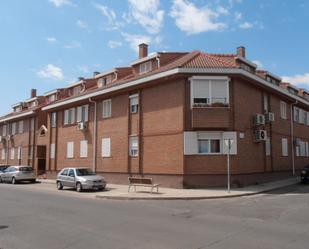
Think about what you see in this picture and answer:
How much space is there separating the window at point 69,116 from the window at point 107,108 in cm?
503

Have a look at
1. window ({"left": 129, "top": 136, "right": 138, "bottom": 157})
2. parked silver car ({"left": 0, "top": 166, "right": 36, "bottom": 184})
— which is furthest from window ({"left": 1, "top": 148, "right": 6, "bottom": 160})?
window ({"left": 129, "top": 136, "right": 138, "bottom": 157})

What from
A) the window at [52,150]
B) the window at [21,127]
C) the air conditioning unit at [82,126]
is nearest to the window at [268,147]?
the air conditioning unit at [82,126]

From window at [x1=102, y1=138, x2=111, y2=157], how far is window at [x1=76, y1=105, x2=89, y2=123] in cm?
369

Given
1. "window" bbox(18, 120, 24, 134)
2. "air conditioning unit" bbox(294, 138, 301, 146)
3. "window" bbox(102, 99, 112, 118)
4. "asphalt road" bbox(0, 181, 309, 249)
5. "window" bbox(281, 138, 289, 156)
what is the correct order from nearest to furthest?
"asphalt road" bbox(0, 181, 309, 249) → "window" bbox(102, 99, 112, 118) → "window" bbox(281, 138, 289, 156) → "air conditioning unit" bbox(294, 138, 301, 146) → "window" bbox(18, 120, 24, 134)

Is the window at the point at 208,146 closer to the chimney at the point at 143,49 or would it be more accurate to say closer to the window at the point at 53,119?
the chimney at the point at 143,49

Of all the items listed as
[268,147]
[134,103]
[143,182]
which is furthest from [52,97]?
[268,147]

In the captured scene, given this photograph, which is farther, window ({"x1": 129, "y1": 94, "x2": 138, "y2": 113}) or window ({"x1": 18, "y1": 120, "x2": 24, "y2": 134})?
window ({"x1": 18, "y1": 120, "x2": 24, "y2": 134})

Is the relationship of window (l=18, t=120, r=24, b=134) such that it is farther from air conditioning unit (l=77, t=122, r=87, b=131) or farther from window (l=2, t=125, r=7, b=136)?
air conditioning unit (l=77, t=122, r=87, b=131)

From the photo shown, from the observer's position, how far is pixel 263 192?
1956 centimetres

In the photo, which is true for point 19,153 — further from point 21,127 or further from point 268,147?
point 268,147

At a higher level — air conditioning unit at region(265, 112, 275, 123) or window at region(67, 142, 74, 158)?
air conditioning unit at region(265, 112, 275, 123)

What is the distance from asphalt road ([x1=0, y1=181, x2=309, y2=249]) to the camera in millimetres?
7785

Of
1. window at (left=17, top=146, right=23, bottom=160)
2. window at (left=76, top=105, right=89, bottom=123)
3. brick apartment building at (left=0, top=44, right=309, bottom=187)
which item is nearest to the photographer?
brick apartment building at (left=0, top=44, right=309, bottom=187)

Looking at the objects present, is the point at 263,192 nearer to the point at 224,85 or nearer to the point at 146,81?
the point at 224,85
